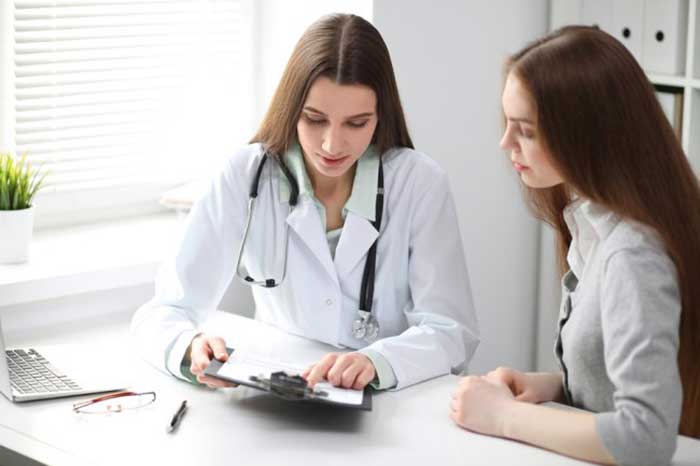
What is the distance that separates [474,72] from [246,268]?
1.00m

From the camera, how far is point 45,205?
9.48 ft

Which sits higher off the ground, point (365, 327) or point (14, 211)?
point (14, 211)

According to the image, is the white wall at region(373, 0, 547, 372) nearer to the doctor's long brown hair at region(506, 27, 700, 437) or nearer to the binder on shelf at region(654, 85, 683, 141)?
the binder on shelf at region(654, 85, 683, 141)

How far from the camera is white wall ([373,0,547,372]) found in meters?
2.86

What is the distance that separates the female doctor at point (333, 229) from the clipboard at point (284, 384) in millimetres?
218

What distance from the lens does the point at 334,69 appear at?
2.12m

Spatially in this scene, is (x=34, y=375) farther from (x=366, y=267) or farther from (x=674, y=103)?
(x=674, y=103)

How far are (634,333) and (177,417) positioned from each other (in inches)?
29.8

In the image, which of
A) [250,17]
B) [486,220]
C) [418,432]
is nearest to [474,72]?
[486,220]

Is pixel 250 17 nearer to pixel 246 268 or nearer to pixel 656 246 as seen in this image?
pixel 246 268

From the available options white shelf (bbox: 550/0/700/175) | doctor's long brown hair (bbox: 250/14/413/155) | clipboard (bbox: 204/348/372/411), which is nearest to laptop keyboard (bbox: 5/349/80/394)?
clipboard (bbox: 204/348/372/411)

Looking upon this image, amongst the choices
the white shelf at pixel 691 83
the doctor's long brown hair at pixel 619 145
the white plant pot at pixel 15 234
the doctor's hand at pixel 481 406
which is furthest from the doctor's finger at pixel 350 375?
the white shelf at pixel 691 83

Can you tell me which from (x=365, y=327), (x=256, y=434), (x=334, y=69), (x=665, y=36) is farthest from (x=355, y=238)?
(x=665, y=36)

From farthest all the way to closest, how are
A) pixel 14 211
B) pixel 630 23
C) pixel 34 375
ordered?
1. pixel 630 23
2. pixel 14 211
3. pixel 34 375
